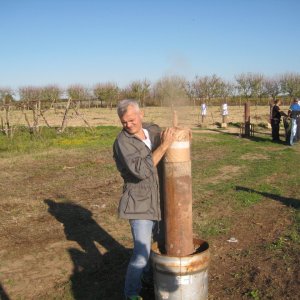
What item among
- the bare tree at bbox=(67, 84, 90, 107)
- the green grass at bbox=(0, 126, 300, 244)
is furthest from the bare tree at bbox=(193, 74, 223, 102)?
the bare tree at bbox=(67, 84, 90, 107)

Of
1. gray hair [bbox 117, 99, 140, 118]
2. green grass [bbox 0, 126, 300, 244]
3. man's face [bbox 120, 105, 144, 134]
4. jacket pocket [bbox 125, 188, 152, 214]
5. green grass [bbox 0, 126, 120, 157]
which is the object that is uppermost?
gray hair [bbox 117, 99, 140, 118]

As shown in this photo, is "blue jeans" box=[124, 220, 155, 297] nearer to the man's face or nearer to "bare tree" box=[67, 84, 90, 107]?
the man's face

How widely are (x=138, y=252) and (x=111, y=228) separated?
276cm

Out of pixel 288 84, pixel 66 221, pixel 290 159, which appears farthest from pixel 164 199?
pixel 288 84

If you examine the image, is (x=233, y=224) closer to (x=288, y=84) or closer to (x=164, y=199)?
(x=164, y=199)

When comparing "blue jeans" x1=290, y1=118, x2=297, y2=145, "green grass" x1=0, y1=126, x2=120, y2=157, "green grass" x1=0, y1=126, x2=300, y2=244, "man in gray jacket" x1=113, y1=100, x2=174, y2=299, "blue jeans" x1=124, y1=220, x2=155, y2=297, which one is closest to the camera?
"man in gray jacket" x1=113, y1=100, x2=174, y2=299

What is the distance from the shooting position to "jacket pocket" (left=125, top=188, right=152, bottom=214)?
10.7 ft

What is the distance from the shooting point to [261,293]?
3.98m

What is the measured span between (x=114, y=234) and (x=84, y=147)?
35.3ft

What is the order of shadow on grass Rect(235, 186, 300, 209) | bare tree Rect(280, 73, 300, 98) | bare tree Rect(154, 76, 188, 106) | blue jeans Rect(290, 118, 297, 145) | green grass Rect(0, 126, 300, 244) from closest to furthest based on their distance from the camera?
bare tree Rect(154, 76, 188, 106) < shadow on grass Rect(235, 186, 300, 209) < green grass Rect(0, 126, 300, 244) < blue jeans Rect(290, 118, 297, 145) < bare tree Rect(280, 73, 300, 98)

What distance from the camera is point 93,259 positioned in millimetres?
4961

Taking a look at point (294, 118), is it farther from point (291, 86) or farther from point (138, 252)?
point (291, 86)

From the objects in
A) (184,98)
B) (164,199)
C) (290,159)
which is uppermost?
(184,98)

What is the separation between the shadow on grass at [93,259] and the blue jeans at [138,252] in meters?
0.64
